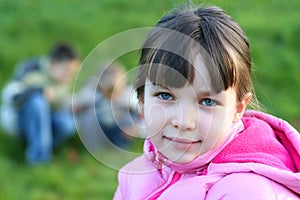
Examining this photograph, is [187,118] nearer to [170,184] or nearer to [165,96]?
[165,96]

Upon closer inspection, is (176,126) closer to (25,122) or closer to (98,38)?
(25,122)

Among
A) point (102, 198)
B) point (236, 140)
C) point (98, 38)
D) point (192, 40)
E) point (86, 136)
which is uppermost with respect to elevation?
point (192, 40)

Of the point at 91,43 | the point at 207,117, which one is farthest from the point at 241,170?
the point at 91,43

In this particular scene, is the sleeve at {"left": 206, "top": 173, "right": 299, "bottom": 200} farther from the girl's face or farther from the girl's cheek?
the girl's cheek

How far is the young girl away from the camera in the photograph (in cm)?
184

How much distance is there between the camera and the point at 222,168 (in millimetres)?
1896

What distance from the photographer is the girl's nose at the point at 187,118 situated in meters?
1.83

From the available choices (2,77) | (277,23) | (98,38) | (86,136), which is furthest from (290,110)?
(86,136)

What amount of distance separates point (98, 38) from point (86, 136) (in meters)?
4.33

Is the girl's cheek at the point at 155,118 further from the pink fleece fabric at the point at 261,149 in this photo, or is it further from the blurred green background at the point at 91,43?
the blurred green background at the point at 91,43

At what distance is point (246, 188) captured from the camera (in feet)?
5.99

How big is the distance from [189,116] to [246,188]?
0.23 m

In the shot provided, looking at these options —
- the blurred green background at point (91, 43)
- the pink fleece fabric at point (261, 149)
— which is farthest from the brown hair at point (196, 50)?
the blurred green background at point (91, 43)

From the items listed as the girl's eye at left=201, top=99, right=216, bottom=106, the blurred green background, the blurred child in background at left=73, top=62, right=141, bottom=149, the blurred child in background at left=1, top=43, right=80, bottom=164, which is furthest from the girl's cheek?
the blurred child in background at left=1, top=43, right=80, bottom=164
